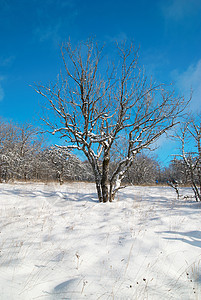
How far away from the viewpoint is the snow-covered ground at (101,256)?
6.42 feet

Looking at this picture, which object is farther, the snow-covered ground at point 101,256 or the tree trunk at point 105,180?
the tree trunk at point 105,180

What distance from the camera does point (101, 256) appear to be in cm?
270

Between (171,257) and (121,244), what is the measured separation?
2.84 feet

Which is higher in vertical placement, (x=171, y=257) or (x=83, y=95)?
(x=83, y=95)

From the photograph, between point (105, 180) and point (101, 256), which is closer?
point (101, 256)

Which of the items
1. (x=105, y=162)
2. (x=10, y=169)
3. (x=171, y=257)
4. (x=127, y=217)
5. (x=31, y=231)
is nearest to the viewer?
(x=171, y=257)

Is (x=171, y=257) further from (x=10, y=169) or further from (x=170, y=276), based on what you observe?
(x=10, y=169)

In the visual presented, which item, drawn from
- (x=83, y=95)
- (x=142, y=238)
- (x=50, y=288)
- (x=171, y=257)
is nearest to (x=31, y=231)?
(x=50, y=288)

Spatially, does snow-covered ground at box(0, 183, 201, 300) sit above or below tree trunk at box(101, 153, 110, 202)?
below

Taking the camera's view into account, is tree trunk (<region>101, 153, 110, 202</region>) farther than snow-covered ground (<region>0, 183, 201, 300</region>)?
Yes

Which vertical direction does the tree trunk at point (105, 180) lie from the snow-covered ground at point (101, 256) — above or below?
above

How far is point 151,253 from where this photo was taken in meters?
2.73

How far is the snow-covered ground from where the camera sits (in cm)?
196

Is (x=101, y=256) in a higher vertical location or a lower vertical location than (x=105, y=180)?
lower
